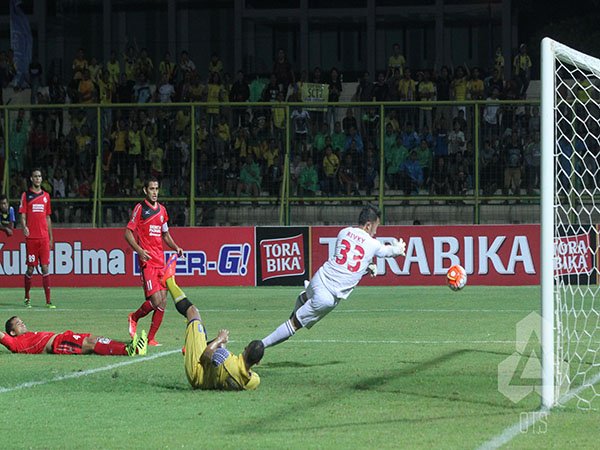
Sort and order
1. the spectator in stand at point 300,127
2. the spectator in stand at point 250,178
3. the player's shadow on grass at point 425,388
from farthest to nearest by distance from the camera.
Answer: the spectator in stand at point 300,127
the spectator in stand at point 250,178
the player's shadow on grass at point 425,388

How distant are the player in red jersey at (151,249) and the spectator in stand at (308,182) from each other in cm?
1050

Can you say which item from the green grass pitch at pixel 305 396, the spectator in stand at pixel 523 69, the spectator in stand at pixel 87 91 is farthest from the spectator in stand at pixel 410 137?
the spectator in stand at pixel 87 91

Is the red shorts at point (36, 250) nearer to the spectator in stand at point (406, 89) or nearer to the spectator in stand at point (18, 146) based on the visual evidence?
the spectator in stand at point (18, 146)

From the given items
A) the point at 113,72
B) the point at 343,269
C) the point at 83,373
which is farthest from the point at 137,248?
the point at 113,72

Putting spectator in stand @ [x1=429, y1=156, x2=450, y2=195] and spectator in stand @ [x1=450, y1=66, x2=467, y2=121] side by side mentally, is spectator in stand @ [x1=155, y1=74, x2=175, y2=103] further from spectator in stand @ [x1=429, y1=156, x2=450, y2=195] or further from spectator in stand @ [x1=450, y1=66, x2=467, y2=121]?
spectator in stand @ [x1=429, y1=156, x2=450, y2=195]

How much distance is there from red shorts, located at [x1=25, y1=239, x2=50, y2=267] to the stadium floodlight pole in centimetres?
1403

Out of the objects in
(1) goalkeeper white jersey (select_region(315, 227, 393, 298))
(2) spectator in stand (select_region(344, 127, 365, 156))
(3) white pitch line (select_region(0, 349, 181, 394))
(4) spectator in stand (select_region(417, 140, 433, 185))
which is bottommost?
(3) white pitch line (select_region(0, 349, 181, 394))

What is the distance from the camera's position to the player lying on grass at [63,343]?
12.7m

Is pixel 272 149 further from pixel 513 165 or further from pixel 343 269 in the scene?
pixel 343 269

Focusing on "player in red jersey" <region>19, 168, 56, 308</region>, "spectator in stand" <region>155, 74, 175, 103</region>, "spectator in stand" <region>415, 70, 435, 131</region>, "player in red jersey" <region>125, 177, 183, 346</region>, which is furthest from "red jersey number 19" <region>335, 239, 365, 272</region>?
"spectator in stand" <region>155, 74, 175, 103</region>

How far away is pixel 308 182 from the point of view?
2512 cm

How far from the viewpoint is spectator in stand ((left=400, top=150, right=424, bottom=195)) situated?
2477 centimetres

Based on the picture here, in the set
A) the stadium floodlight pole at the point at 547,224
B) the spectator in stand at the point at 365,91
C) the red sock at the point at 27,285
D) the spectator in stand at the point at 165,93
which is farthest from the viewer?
the spectator in stand at the point at 165,93

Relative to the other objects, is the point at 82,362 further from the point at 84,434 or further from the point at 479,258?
the point at 479,258
